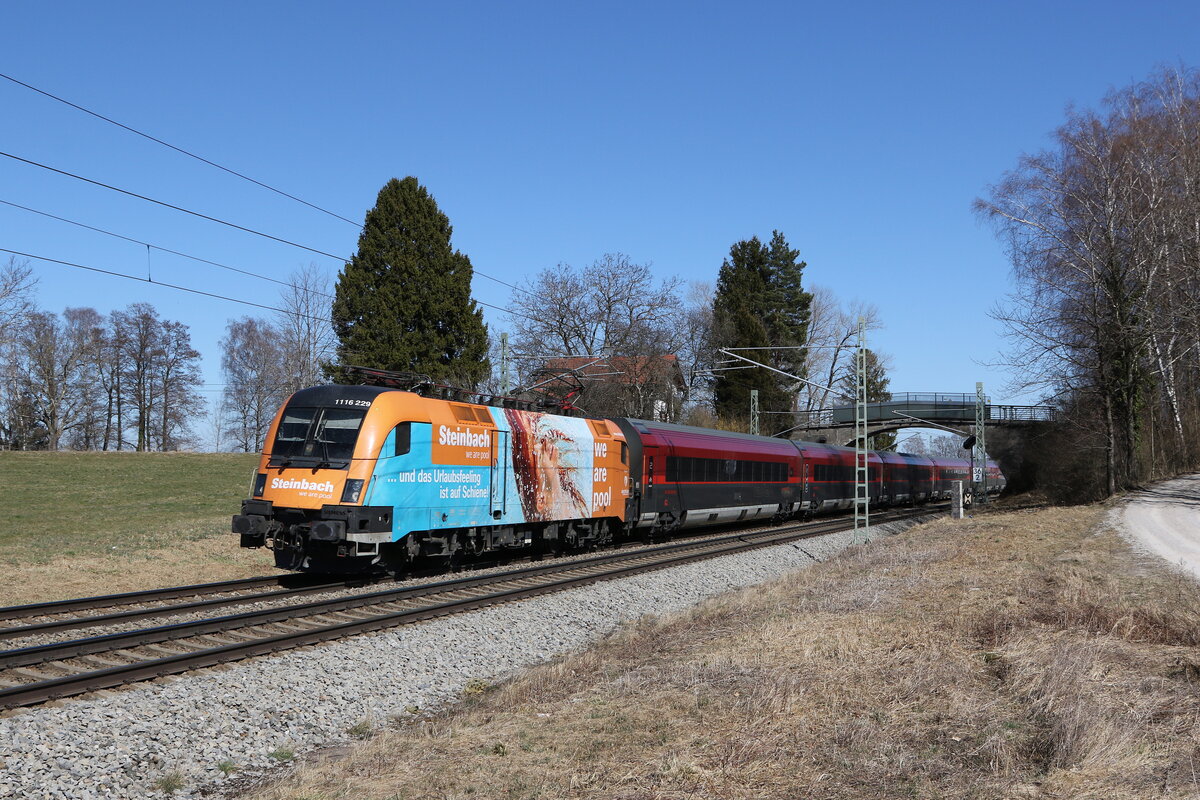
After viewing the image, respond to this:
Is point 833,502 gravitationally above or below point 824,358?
below

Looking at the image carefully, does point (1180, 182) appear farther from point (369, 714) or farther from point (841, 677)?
point (369, 714)

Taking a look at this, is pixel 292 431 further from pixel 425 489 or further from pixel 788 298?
pixel 788 298

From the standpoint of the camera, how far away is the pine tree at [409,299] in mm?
40656

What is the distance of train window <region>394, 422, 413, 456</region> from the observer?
14.9 m

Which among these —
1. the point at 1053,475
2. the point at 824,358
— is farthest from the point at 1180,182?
the point at 824,358

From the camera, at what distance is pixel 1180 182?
2716cm

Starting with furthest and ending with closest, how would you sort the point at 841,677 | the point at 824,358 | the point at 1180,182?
1. the point at 824,358
2. the point at 1180,182
3. the point at 841,677

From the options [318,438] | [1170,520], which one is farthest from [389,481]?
[1170,520]

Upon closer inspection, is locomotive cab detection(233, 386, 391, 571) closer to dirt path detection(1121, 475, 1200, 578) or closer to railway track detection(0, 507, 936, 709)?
railway track detection(0, 507, 936, 709)

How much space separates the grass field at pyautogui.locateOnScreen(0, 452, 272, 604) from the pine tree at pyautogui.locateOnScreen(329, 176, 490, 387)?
803cm

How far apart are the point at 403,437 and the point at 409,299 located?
88.7ft

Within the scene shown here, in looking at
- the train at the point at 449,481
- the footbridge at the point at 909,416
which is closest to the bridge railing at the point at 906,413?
the footbridge at the point at 909,416

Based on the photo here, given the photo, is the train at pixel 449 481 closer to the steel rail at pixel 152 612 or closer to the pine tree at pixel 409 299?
the steel rail at pixel 152 612

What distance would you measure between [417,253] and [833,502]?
69.9ft
